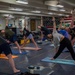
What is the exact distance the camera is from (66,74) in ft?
14.6

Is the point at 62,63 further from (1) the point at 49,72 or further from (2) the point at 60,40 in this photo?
(1) the point at 49,72

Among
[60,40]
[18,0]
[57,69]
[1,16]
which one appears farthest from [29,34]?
[1,16]

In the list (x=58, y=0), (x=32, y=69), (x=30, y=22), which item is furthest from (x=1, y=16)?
(x=32, y=69)

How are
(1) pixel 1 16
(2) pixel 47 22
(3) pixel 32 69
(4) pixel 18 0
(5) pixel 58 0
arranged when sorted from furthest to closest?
1. (2) pixel 47 22
2. (1) pixel 1 16
3. (5) pixel 58 0
4. (4) pixel 18 0
5. (3) pixel 32 69

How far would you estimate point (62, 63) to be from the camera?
5520mm

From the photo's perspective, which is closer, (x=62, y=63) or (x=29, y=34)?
(x=62, y=63)

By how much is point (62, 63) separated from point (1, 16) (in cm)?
1073

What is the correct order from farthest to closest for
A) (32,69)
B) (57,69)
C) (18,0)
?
(18,0) → (57,69) → (32,69)

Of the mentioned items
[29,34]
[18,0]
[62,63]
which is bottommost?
[62,63]

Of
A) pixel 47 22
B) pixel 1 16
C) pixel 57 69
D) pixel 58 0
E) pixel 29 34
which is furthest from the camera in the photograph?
pixel 47 22

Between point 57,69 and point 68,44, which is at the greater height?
point 68,44

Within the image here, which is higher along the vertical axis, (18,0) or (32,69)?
(18,0)

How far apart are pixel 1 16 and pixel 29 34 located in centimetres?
712

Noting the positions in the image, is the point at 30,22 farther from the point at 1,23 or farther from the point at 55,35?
the point at 55,35
